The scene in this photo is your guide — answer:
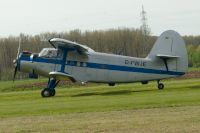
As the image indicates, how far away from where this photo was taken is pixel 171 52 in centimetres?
3111

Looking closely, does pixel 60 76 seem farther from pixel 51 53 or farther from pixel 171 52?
pixel 171 52

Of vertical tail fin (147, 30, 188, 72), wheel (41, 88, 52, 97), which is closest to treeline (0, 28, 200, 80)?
vertical tail fin (147, 30, 188, 72)

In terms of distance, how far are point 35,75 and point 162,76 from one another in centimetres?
800

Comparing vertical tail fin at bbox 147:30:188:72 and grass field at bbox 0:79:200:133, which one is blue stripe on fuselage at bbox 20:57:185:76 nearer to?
vertical tail fin at bbox 147:30:188:72

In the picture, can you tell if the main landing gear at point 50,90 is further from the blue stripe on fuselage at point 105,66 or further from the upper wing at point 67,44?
the upper wing at point 67,44

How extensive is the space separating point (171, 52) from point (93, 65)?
5.19 metres

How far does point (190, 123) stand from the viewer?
13.1 metres

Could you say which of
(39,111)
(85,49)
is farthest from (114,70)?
(39,111)

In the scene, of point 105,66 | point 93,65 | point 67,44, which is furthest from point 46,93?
point 105,66

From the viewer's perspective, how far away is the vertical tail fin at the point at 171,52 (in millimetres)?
30688

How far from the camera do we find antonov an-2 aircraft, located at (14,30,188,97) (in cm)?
2953

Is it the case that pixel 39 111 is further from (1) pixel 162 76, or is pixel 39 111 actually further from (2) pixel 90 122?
(1) pixel 162 76

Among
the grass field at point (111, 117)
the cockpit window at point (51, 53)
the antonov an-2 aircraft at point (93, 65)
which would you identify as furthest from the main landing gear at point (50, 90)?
the grass field at point (111, 117)

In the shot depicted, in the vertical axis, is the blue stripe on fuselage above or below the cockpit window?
below
